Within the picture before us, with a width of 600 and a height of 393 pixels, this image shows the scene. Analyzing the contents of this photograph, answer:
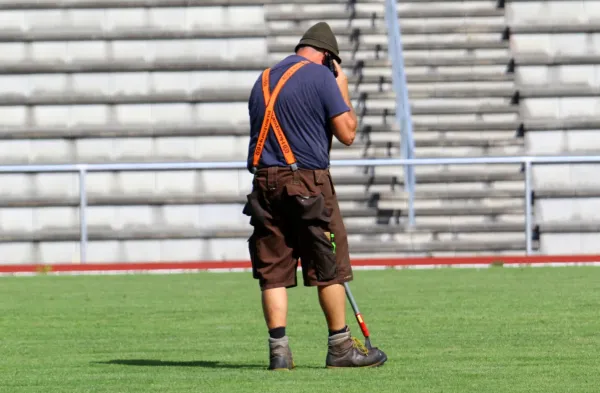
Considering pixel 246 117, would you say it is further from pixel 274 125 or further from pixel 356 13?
pixel 274 125

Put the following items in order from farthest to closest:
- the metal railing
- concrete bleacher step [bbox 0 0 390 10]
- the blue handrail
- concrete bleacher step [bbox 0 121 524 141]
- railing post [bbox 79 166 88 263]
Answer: concrete bleacher step [bbox 0 0 390 10] → concrete bleacher step [bbox 0 121 524 141] → the blue handrail → railing post [bbox 79 166 88 263] → the metal railing

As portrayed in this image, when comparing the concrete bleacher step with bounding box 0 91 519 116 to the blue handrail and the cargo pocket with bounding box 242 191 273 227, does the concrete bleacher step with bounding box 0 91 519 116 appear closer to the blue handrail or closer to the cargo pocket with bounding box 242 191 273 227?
the blue handrail

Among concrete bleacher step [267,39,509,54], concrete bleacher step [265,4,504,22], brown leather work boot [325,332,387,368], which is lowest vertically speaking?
brown leather work boot [325,332,387,368]

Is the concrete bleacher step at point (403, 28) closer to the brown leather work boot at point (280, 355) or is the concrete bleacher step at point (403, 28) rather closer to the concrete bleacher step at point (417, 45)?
the concrete bleacher step at point (417, 45)

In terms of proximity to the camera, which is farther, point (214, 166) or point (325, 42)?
point (214, 166)

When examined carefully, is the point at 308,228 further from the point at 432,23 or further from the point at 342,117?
the point at 432,23

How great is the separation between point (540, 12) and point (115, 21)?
5691 mm

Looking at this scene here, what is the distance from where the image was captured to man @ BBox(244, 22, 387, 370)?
7852 mm

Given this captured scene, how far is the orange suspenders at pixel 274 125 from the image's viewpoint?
25.8ft

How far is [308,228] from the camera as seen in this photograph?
7840mm

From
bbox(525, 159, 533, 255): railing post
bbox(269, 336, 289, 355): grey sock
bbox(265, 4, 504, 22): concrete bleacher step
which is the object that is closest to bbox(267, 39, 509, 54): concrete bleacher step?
bbox(265, 4, 504, 22): concrete bleacher step

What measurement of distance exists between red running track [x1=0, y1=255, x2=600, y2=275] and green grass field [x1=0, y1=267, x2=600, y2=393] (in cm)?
136

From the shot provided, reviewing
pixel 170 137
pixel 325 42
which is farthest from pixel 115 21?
pixel 325 42

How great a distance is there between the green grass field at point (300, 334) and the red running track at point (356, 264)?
136 centimetres
